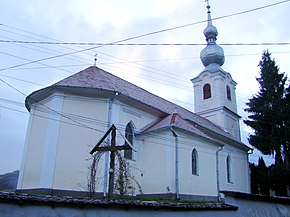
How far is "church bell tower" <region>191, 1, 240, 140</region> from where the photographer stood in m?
28.0

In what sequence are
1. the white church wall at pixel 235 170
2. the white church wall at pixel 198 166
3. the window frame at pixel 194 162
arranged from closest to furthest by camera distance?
the white church wall at pixel 198 166
the window frame at pixel 194 162
the white church wall at pixel 235 170

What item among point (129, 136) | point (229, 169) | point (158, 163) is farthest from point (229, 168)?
point (129, 136)

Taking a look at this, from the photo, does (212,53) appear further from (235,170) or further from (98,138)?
(98,138)

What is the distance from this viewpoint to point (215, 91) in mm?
28062

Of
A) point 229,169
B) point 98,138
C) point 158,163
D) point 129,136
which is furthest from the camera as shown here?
point 229,169

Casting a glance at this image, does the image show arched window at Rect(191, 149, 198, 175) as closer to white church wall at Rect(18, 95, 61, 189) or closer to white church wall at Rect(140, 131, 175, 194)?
white church wall at Rect(140, 131, 175, 194)

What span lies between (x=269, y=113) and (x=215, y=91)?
572cm

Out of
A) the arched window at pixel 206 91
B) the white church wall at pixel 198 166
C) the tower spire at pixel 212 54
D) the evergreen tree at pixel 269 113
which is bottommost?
the white church wall at pixel 198 166

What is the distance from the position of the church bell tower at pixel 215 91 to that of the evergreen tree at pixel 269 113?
290cm

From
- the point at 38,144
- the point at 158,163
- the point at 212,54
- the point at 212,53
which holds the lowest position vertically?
the point at 158,163

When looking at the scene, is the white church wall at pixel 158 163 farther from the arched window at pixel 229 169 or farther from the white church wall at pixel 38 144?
the arched window at pixel 229 169

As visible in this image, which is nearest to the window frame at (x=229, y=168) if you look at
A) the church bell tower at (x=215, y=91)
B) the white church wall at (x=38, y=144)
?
the church bell tower at (x=215, y=91)

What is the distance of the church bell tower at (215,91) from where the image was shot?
2797cm

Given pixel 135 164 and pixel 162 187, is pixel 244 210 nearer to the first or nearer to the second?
pixel 162 187
